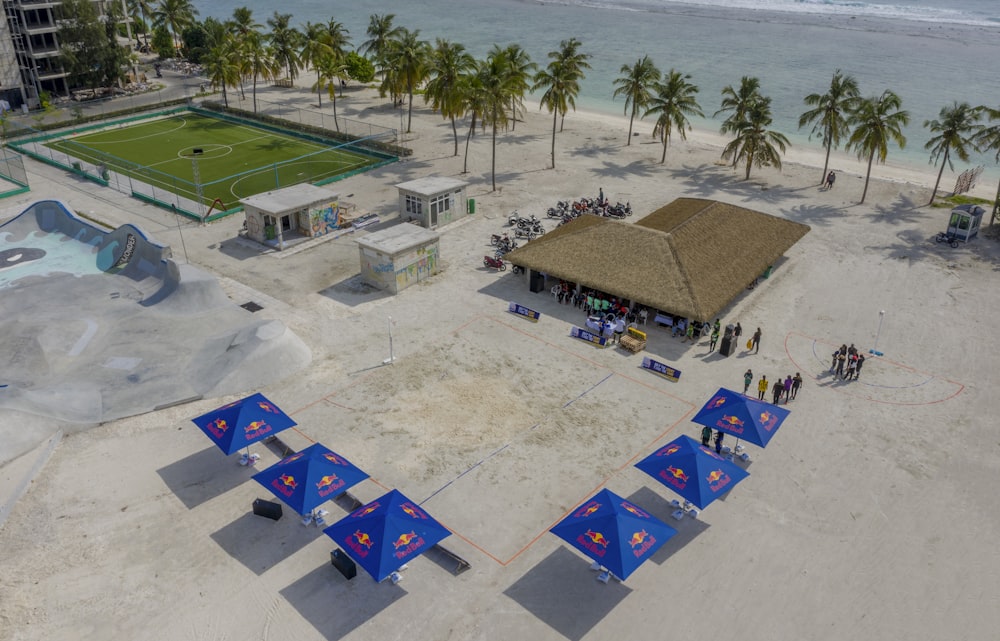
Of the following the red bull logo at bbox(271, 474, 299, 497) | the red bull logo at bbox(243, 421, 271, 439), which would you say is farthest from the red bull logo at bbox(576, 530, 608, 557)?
the red bull logo at bbox(243, 421, 271, 439)

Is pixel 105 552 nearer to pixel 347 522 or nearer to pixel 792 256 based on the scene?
pixel 347 522

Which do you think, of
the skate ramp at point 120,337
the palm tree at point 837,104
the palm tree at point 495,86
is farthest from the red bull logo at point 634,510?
the palm tree at point 837,104

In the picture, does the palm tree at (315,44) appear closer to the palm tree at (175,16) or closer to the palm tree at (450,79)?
the palm tree at (450,79)

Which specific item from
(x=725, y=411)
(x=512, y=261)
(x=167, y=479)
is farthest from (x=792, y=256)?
(x=167, y=479)

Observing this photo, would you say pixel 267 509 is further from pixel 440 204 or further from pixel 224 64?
pixel 224 64

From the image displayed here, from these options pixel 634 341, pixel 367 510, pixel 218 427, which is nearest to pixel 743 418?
pixel 634 341

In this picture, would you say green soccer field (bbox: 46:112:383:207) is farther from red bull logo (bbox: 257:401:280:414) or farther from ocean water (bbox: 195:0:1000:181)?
ocean water (bbox: 195:0:1000:181)

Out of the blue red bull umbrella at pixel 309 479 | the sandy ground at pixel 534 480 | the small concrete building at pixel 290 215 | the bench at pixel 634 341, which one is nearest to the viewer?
the sandy ground at pixel 534 480
